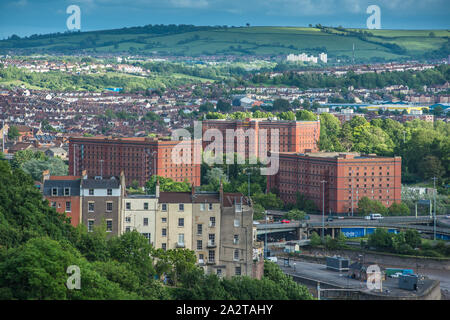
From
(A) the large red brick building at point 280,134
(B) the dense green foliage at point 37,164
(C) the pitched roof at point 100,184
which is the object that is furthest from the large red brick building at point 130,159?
(C) the pitched roof at point 100,184

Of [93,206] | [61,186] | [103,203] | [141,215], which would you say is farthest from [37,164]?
[141,215]

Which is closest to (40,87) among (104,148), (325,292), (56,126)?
(56,126)

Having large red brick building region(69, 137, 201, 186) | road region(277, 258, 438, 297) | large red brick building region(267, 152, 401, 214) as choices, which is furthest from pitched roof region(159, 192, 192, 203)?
large red brick building region(69, 137, 201, 186)

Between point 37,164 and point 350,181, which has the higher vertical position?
point 37,164

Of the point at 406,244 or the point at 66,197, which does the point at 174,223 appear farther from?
the point at 406,244

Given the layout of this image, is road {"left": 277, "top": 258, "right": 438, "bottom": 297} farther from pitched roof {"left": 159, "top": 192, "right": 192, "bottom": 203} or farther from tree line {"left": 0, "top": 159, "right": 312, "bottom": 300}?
pitched roof {"left": 159, "top": 192, "right": 192, "bottom": 203}

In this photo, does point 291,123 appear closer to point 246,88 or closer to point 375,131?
point 375,131
